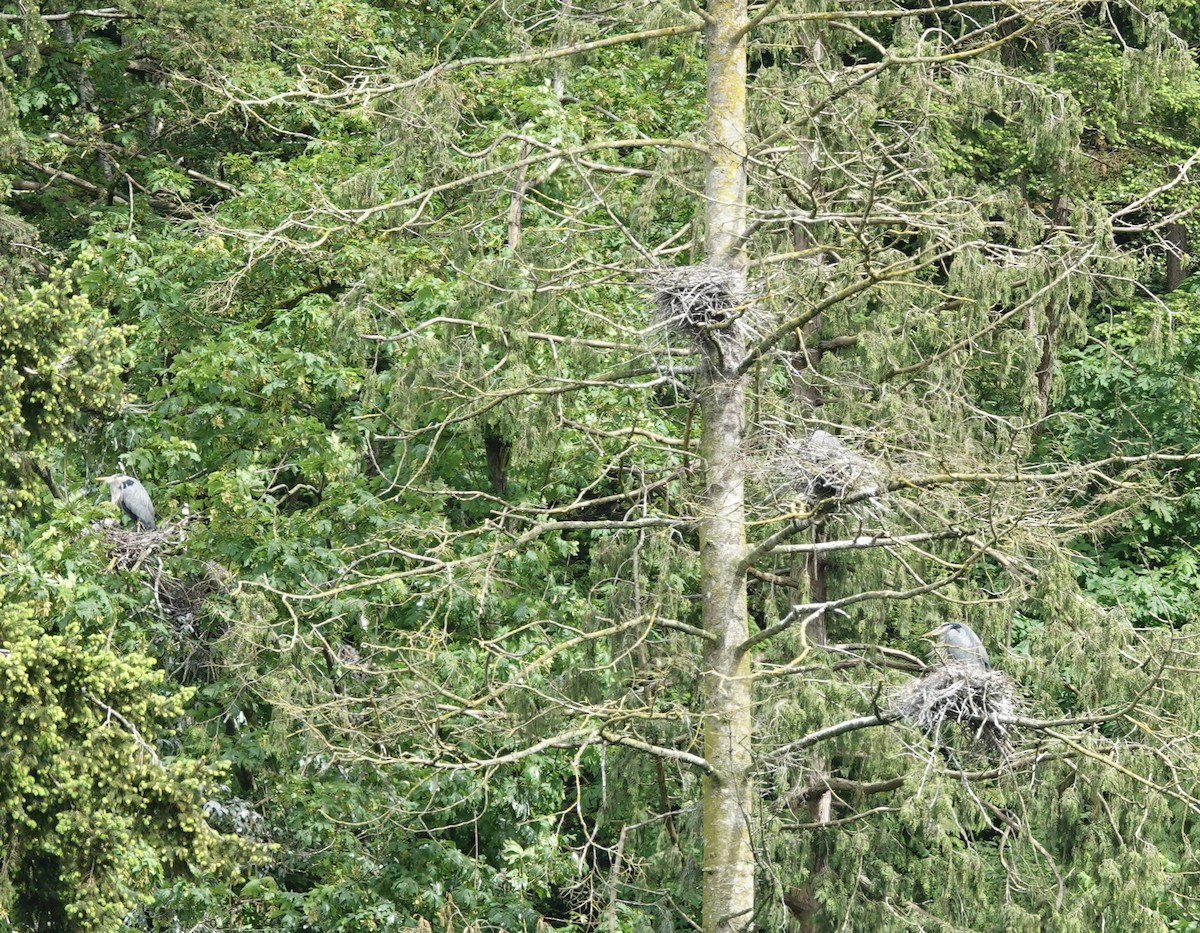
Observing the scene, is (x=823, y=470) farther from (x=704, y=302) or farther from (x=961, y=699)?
(x=961, y=699)

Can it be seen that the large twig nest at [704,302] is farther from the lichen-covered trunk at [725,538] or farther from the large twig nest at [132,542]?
the large twig nest at [132,542]

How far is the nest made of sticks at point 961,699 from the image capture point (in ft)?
26.0

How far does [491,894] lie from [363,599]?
199 cm

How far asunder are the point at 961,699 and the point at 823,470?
1147mm

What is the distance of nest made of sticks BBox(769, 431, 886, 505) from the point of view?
26.4ft

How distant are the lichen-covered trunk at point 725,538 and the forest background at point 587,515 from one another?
0.08 feet

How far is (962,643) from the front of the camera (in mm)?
Result: 9234

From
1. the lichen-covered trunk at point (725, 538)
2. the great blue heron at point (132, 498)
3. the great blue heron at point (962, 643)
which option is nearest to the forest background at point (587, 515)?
the lichen-covered trunk at point (725, 538)

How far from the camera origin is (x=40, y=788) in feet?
28.7

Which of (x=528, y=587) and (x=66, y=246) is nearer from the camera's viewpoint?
(x=528, y=587)

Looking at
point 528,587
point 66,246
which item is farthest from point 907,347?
point 66,246

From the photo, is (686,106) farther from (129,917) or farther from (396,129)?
(129,917)

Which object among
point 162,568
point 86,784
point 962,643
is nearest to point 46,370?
point 162,568

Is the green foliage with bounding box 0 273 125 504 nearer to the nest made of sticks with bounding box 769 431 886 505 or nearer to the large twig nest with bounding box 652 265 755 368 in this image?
the large twig nest with bounding box 652 265 755 368
